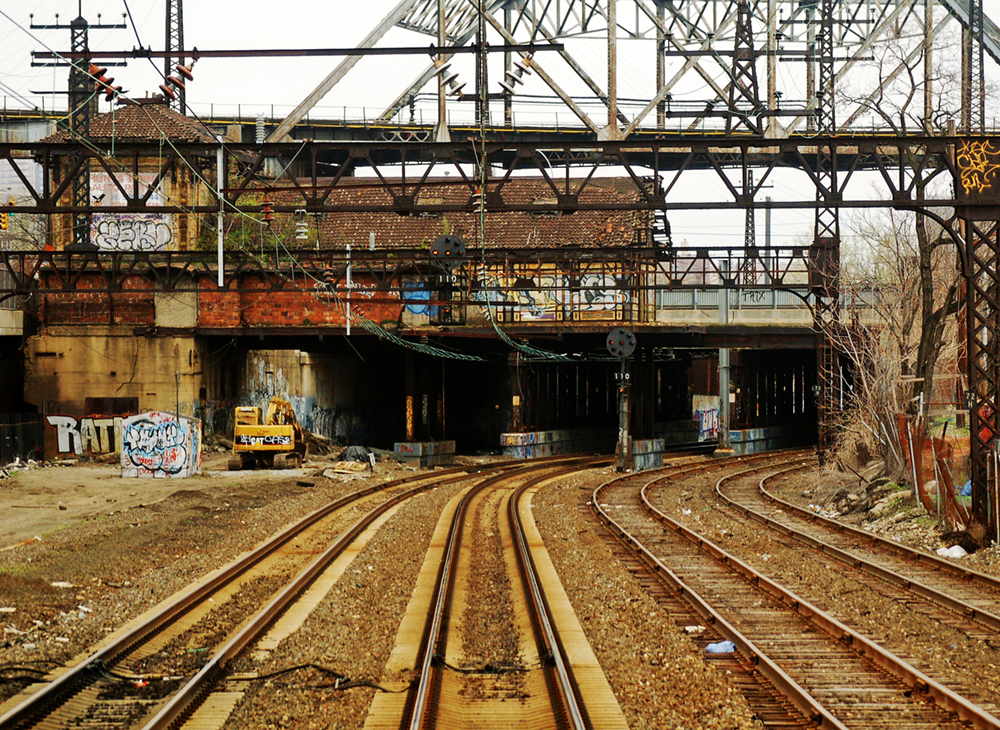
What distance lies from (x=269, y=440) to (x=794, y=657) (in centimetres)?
2424

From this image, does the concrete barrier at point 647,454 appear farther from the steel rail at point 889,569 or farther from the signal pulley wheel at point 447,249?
the steel rail at point 889,569

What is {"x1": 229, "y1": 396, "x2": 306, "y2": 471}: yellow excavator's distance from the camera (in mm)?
31781

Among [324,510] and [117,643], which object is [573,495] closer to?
[324,510]

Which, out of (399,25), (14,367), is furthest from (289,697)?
(399,25)

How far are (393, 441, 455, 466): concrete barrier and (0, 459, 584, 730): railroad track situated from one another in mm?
19210

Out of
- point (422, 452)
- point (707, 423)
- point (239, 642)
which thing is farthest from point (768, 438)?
point (239, 642)

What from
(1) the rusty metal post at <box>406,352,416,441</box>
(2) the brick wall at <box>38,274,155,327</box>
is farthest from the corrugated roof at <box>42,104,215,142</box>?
(1) the rusty metal post at <box>406,352,416,441</box>

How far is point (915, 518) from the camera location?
1945 cm

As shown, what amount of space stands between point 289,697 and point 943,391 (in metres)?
29.1

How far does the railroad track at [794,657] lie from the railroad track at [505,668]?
1441 millimetres

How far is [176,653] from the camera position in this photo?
1025 centimetres

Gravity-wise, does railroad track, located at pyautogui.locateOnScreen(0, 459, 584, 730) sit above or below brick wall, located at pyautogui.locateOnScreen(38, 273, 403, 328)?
below

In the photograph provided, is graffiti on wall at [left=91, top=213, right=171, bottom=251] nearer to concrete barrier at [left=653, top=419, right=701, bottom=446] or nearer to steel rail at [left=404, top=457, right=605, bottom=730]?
concrete barrier at [left=653, top=419, right=701, bottom=446]

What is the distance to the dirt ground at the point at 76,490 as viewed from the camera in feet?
64.2
